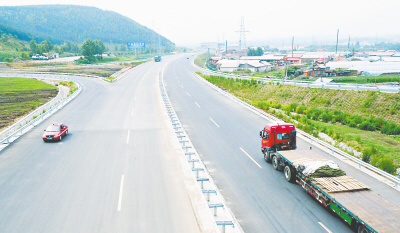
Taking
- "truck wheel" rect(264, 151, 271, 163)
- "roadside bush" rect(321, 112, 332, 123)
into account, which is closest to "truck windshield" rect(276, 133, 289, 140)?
"truck wheel" rect(264, 151, 271, 163)

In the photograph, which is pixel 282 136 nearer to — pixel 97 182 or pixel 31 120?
pixel 97 182

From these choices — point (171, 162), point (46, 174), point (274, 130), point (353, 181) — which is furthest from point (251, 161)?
point (46, 174)

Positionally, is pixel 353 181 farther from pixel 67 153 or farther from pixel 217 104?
pixel 217 104

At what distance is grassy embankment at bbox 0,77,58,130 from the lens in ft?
108

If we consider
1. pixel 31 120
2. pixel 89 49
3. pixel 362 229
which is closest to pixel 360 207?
pixel 362 229

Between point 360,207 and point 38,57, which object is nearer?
point 360,207

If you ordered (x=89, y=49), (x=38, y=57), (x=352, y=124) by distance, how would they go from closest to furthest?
(x=352, y=124), (x=89, y=49), (x=38, y=57)

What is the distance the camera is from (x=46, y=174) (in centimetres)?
Answer: 1519

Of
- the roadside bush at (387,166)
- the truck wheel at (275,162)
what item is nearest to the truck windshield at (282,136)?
the truck wheel at (275,162)

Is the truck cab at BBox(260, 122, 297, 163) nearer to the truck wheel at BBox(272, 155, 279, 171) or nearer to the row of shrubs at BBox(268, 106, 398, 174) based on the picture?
the truck wheel at BBox(272, 155, 279, 171)

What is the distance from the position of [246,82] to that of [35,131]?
117 ft

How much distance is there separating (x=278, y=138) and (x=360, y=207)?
7.08 meters

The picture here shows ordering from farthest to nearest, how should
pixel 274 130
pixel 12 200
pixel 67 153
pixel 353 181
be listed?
pixel 67 153, pixel 274 130, pixel 12 200, pixel 353 181

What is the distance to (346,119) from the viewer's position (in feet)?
91.4
